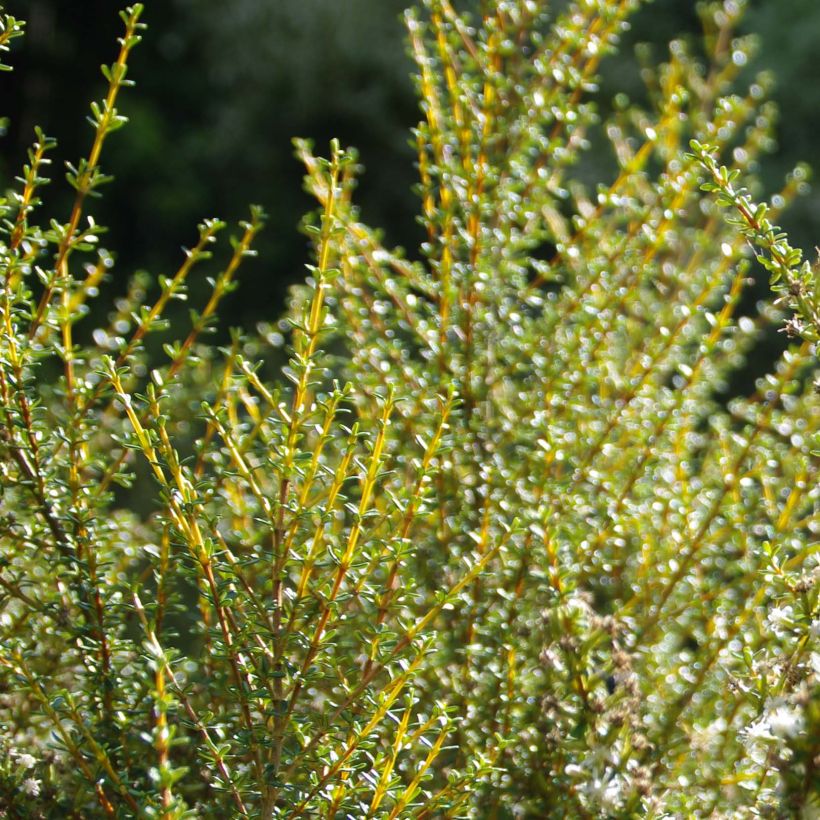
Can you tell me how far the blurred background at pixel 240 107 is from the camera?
534 cm

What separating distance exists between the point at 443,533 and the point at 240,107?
5.09 metres

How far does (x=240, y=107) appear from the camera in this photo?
18.8 ft

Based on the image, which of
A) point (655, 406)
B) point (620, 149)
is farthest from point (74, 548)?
point (620, 149)

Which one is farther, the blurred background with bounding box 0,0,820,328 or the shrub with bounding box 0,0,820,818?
the blurred background with bounding box 0,0,820,328

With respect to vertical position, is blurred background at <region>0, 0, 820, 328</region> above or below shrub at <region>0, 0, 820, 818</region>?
above

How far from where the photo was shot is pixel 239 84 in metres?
5.81

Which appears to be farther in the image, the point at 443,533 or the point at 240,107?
the point at 240,107

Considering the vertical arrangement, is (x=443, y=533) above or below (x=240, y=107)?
below

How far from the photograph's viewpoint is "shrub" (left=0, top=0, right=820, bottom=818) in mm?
767

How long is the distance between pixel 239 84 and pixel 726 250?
17.3ft

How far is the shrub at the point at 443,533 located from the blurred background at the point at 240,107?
383 centimetres

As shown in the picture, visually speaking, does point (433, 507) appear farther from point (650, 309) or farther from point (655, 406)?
point (650, 309)

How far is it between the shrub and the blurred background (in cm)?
383

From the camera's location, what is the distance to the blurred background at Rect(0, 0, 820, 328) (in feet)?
17.5
